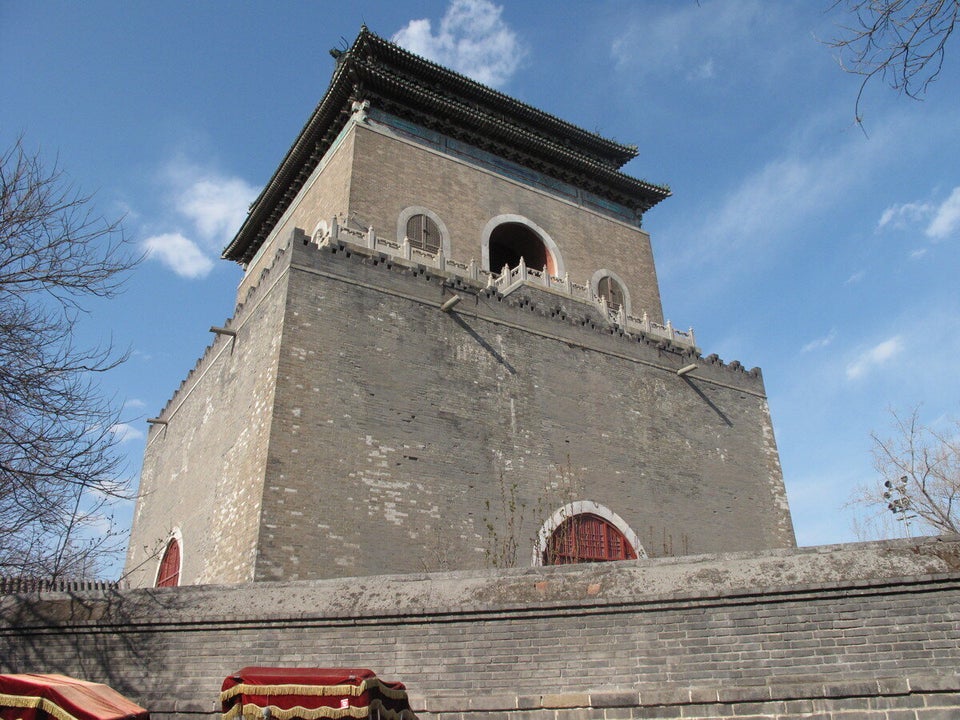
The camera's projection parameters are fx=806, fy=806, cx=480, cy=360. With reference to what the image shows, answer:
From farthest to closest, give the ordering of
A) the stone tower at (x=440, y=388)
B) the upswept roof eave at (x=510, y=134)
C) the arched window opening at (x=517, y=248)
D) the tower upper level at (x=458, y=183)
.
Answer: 1. the arched window opening at (x=517, y=248)
2. the upswept roof eave at (x=510, y=134)
3. the tower upper level at (x=458, y=183)
4. the stone tower at (x=440, y=388)

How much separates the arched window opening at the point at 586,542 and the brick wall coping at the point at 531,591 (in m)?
7.24

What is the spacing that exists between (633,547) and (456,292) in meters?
5.81

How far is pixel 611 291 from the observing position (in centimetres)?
2130

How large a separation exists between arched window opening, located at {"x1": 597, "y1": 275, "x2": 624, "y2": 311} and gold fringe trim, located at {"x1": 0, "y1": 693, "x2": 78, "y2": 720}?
1699 cm

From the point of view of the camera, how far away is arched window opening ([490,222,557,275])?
824 inches

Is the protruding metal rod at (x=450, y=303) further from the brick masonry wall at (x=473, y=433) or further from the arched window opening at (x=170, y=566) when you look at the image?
the arched window opening at (x=170, y=566)

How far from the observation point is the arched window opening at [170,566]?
48.9 feet

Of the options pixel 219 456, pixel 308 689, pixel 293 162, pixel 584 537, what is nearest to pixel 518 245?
pixel 293 162

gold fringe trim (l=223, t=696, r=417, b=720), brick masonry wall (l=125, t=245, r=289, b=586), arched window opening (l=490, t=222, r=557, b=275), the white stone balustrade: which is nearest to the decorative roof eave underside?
arched window opening (l=490, t=222, r=557, b=275)

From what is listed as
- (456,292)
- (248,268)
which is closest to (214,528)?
(456,292)

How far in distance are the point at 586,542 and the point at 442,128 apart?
1144cm

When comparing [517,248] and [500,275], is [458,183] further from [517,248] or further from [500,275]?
[500,275]

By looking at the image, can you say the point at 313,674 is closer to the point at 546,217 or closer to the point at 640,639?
the point at 640,639

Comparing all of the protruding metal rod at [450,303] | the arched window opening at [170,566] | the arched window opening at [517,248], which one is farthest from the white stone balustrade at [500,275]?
the arched window opening at [170,566]
